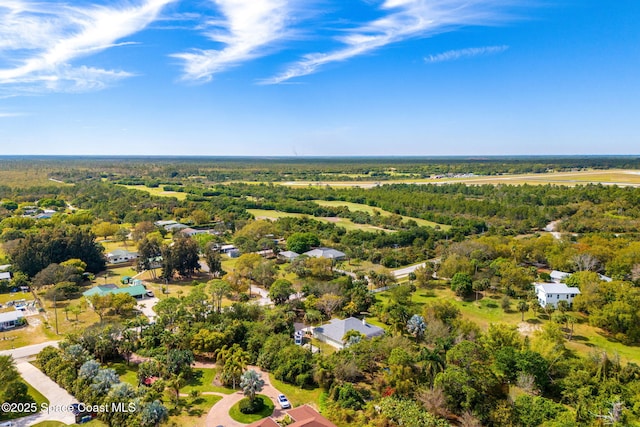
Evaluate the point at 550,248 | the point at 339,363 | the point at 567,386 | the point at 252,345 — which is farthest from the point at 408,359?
the point at 550,248

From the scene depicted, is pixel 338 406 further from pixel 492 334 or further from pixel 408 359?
pixel 492 334

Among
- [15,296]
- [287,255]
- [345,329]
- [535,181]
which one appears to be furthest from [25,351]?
A: [535,181]

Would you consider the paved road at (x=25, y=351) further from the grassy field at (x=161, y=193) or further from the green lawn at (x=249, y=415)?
the grassy field at (x=161, y=193)

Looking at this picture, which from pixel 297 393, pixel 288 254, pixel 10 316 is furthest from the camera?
pixel 288 254

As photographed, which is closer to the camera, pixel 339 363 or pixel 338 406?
pixel 338 406

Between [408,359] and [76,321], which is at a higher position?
[408,359]

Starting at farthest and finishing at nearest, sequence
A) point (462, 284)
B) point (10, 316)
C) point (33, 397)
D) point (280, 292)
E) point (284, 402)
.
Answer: point (462, 284) < point (280, 292) < point (10, 316) < point (33, 397) < point (284, 402)

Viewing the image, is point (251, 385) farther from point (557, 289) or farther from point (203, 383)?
point (557, 289)
